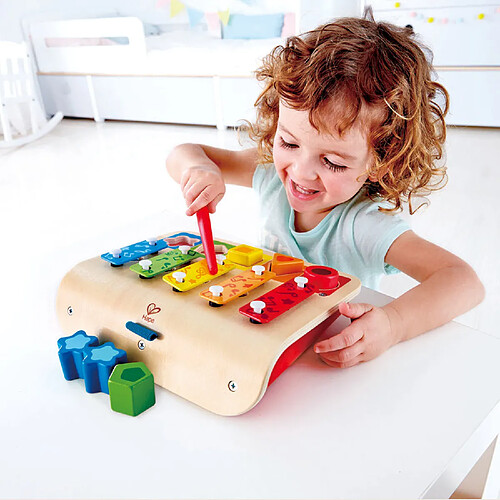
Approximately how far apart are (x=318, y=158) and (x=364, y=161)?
7 cm

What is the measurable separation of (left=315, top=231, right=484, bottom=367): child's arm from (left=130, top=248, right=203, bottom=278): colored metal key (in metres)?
0.17

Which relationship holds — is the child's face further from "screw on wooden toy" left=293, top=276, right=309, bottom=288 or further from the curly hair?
"screw on wooden toy" left=293, top=276, right=309, bottom=288

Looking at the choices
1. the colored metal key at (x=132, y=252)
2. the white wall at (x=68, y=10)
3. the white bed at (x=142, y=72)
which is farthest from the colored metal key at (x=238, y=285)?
the white wall at (x=68, y=10)

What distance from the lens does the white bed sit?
3.12 meters

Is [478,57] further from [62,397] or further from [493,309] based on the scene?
[62,397]

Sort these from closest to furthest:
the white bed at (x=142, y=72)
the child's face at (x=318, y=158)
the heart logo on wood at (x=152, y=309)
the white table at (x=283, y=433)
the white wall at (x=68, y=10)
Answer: the white table at (x=283, y=433), the heart logo on wood at (x=152, y=309), the child's face at (x=318, y=158), the white bed at (x=142, y=72), the white wall at (x=68, y=10)

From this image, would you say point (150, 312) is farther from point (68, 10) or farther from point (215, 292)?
point (68, 10)

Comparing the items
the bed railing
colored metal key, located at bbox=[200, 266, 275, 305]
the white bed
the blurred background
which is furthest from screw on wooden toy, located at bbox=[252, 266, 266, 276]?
the bed railing

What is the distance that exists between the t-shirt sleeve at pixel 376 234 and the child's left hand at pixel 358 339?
190mm

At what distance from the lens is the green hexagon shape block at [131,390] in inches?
16.2

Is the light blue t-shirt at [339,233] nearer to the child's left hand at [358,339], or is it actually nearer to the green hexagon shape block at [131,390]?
the child's left hand at [358,339]

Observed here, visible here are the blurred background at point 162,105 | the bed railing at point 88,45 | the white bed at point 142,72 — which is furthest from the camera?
the bed railing at point 88,45

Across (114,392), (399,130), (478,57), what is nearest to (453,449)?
(114,392)

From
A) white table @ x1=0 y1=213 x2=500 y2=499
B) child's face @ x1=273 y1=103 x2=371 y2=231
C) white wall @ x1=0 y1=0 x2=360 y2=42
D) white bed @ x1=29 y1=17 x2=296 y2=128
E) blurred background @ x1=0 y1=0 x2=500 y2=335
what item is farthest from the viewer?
white wall @ x1=0 y1=0 x2=360 y2=42
